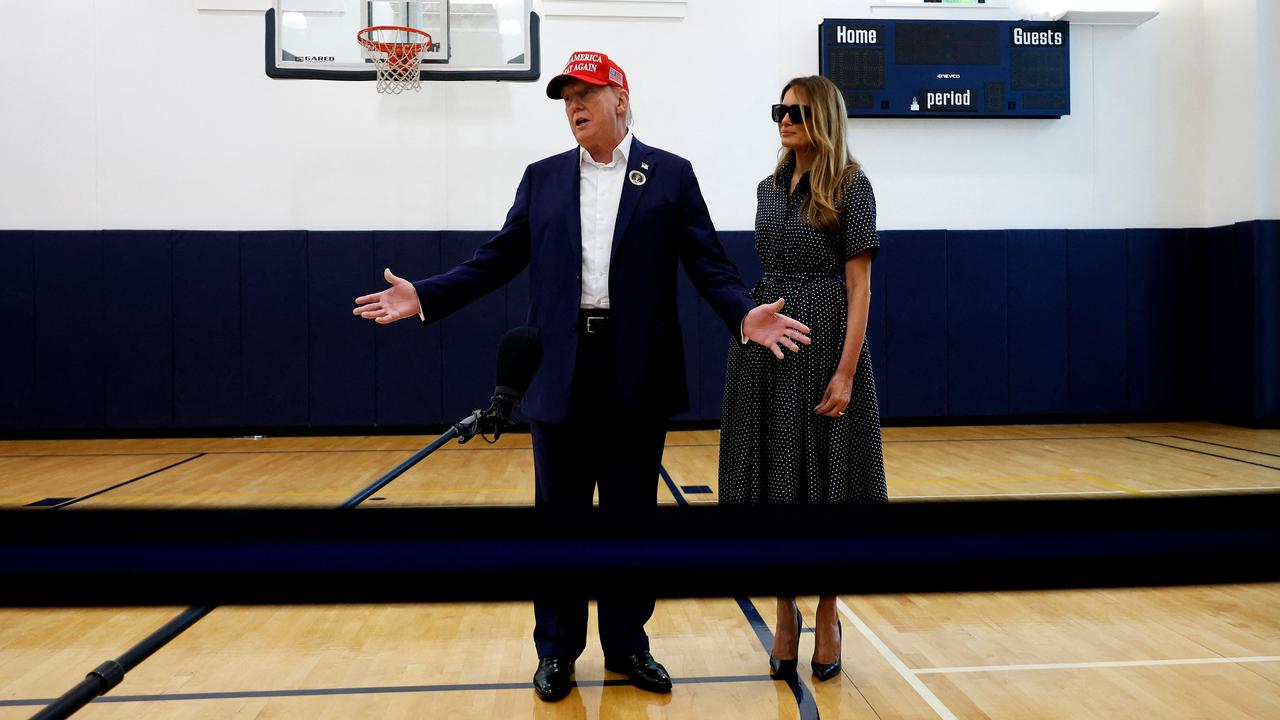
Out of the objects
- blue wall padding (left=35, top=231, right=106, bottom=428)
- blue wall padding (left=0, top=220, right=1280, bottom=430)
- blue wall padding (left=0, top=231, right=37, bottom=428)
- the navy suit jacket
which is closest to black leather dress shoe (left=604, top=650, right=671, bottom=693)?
the navy suit jacket

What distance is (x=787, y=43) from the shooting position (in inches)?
293

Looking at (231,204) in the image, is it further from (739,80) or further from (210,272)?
(739,80)

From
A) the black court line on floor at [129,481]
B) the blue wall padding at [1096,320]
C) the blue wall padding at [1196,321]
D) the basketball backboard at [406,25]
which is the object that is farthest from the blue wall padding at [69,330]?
the blue wall padding at [1196,321]

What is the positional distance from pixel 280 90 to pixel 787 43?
4.39 m

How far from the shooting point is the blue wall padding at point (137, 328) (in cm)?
698

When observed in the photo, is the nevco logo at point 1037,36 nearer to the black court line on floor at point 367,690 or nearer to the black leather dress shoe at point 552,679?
the black court line on floor at point 367,690

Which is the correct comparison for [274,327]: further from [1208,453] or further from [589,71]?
[1208,453]

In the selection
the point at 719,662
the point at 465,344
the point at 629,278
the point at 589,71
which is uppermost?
the point at 589,71

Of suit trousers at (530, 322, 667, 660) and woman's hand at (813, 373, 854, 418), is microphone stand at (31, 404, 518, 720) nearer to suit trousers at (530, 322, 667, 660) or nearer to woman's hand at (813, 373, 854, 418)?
suit trousers at (530, 322, 667, 660)

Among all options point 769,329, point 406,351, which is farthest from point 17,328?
point 769,329

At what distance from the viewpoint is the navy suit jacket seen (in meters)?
2.18

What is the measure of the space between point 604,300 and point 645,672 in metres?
1.00

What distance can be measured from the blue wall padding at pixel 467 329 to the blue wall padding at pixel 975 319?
0.02 m

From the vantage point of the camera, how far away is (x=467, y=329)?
7238 millimetres
